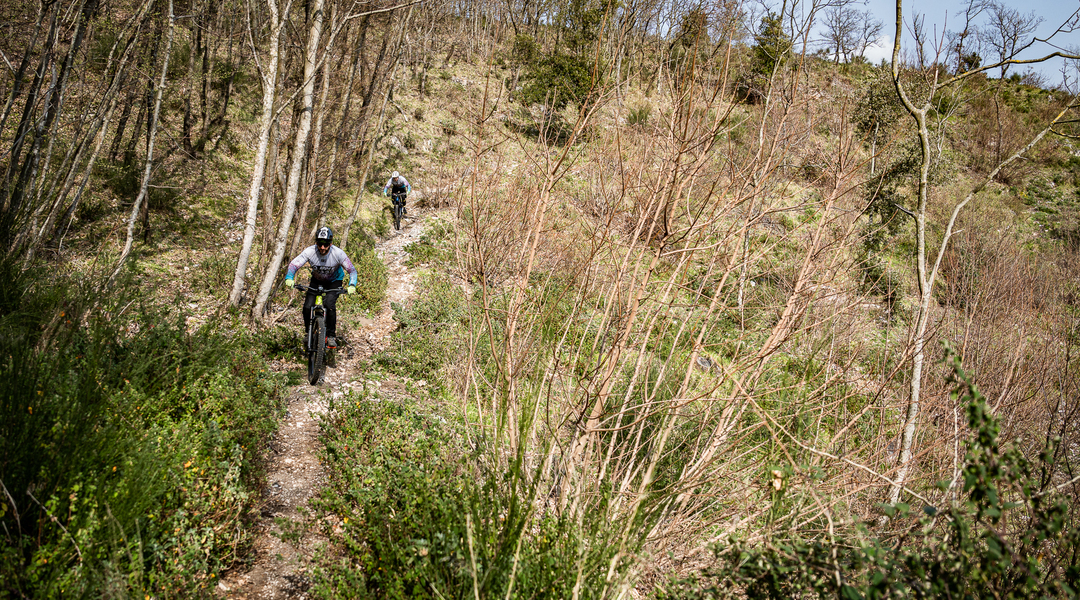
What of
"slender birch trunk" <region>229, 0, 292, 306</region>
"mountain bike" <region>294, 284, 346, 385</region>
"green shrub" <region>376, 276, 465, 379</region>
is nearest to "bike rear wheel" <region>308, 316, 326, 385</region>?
"mountain bike" <region>294, 284, 346, 385</region>

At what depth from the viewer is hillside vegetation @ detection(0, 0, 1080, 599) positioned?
2.59 m

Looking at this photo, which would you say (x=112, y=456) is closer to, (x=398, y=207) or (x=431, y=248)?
(x=431, y=248)

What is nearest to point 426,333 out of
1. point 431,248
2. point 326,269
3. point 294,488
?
point 326,269

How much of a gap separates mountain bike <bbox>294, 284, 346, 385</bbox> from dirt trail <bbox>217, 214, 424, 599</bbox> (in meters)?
0.21

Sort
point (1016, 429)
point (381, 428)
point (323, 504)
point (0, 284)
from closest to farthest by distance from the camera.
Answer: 1. point (323, 504)
2. point (0, 284)
3. point (381, 428)
4. point (1016, 429)

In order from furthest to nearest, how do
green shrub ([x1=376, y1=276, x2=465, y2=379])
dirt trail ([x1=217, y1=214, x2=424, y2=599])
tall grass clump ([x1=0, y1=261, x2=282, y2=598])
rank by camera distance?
1. green shrub ([x1=376, y1=276, x2=465, y2=379])
2. dirt trail ([x1=217, y1=214, x2=424, y2=599])
3. tall grass clump ([x1=0, y1=261, x2=282, y2=598])

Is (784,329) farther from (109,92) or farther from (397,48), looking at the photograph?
(397,48)

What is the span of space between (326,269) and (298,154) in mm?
2678

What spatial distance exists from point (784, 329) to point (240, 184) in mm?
13962

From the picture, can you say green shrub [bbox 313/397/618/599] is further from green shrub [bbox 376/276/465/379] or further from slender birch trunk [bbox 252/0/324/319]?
slender birch trunk [bbox 252/0/324/319]

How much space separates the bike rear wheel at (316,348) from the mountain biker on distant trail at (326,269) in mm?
199

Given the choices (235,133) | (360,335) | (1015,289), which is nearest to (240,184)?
(235,133)

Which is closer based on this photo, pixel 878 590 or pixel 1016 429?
pixel 878 590

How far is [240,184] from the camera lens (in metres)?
13.2
